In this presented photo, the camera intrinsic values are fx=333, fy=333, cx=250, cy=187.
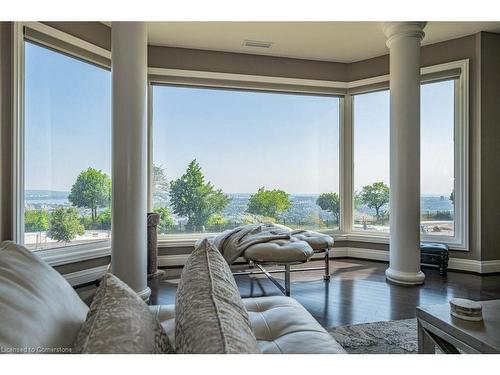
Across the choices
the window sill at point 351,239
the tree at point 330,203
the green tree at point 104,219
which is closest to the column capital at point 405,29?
the tree at point 330,203

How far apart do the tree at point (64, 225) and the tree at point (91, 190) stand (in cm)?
12

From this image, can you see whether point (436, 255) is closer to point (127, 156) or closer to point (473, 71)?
point (473, 71)

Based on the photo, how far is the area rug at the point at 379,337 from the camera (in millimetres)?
1979

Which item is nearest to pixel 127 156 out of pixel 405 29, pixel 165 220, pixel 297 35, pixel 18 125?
pixel 18 125

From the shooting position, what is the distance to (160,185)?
14.4 feet

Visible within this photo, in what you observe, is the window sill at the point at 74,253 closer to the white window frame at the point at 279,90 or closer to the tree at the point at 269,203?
the white window frame at the point at 279,90

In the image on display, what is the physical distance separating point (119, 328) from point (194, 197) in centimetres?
393
